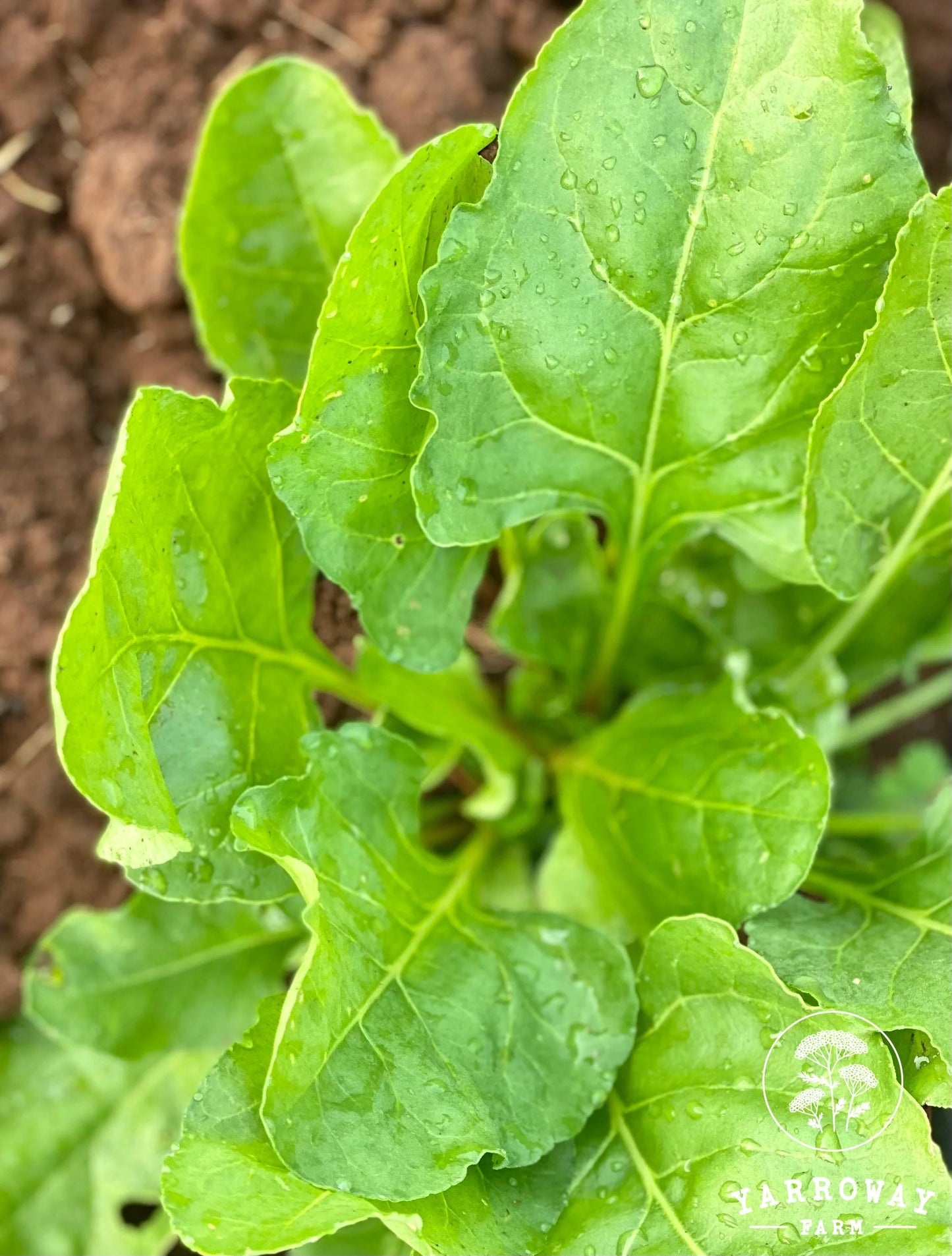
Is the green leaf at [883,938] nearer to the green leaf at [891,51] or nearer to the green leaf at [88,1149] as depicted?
the green leaf at [891,51]

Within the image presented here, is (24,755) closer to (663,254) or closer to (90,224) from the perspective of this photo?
(90,224)

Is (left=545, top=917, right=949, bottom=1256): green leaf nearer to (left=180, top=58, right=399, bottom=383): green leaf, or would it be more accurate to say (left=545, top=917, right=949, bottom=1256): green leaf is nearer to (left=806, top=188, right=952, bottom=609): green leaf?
(left=806, top=188, right=952, bottom=609): green leaf

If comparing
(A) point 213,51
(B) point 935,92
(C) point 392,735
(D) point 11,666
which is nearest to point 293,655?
(C) point 392,735

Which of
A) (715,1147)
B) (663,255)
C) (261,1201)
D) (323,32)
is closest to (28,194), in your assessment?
(323,32)

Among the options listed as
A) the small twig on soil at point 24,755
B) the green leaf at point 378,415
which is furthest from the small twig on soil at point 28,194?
the green leaf at point 378,415

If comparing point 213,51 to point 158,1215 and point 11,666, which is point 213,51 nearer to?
point 11,666
